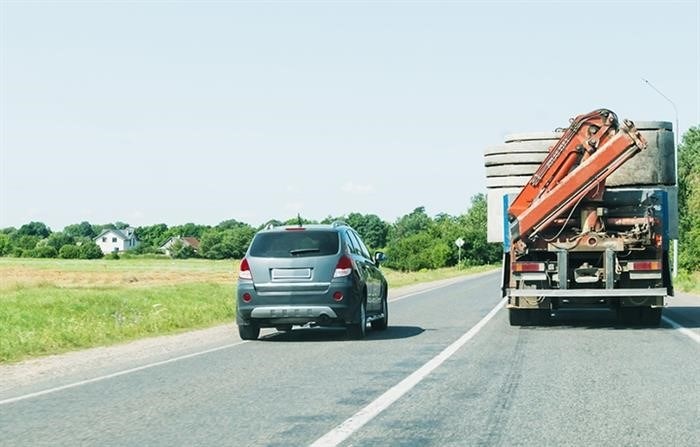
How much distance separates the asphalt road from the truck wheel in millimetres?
2261

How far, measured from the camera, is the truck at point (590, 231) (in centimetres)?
1689

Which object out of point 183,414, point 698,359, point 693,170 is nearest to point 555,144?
point 698,359

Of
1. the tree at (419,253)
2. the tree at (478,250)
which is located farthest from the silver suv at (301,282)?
the tree at (478,250)

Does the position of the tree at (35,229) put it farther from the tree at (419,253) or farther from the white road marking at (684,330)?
the white road marking at (684,330)

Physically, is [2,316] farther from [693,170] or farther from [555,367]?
[693,170]

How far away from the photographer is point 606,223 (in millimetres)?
17125

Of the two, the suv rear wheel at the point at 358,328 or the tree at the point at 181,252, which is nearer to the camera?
the suv rear wheel at the point at 358,328

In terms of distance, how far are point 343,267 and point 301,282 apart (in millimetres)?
664

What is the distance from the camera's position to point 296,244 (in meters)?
15.9

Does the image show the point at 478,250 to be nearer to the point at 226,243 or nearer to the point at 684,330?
Result: the point at 226,243

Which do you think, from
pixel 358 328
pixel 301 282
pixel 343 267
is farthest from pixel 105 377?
pixel 358 328

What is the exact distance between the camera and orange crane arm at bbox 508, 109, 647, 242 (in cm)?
1697

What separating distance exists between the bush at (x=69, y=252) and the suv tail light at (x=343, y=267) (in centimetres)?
10495

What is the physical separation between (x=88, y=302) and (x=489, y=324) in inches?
678
